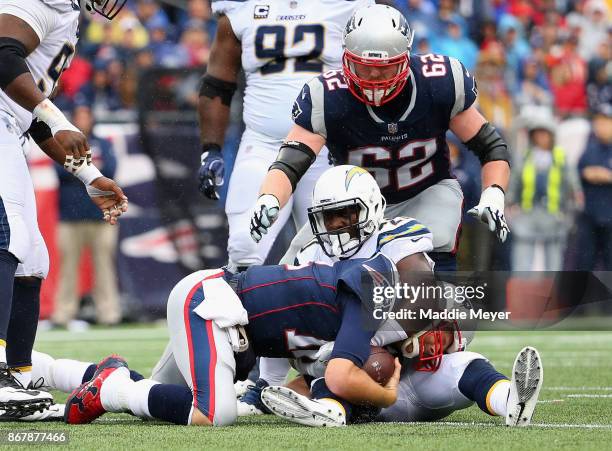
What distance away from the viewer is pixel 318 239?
4672mm

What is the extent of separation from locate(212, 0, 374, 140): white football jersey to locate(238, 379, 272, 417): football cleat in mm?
1341

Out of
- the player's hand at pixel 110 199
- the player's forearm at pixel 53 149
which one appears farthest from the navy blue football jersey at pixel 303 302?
the player's forearm at pixel 53 149

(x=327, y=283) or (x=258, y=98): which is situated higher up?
(x=258, y=98)

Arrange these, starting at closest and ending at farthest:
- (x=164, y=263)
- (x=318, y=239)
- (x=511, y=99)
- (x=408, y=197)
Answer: (x=318, y=239) → (x=408, y=197) → (x=164, y=263) → (x=511, y=99)

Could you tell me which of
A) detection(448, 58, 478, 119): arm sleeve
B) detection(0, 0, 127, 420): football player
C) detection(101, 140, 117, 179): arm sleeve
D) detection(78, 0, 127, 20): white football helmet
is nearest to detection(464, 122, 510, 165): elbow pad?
detection(448, 58, 478, 119): arm sleeve

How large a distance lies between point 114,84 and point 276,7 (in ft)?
16.9

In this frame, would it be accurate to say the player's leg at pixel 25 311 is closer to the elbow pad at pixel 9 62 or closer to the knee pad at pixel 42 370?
the knee pad at pixel 42 370

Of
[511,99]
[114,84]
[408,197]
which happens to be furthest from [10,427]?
[511,99]

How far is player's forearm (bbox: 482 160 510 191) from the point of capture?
201 inches

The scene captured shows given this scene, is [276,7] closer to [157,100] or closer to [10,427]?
[10,427]

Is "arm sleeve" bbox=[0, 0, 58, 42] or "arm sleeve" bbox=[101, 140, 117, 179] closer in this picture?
"arm sleeve" bbox=[0, 0, 58, 42]

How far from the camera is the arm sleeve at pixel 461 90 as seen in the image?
5.17 metres

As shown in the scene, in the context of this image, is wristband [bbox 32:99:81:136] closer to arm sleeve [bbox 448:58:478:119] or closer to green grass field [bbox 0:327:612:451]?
green grass field [bbox 0:327:612:451]

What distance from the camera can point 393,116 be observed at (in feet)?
17.0
